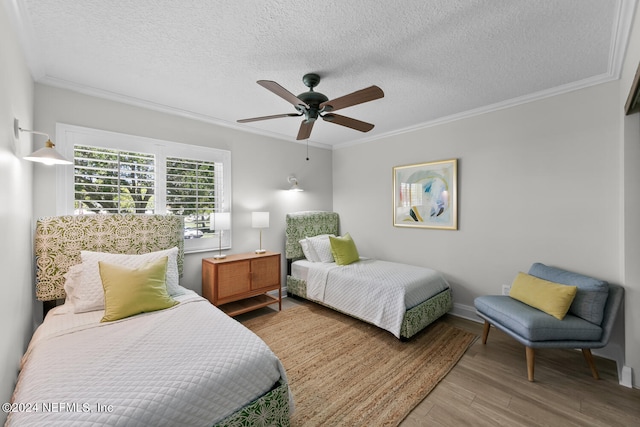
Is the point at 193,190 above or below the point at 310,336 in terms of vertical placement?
above

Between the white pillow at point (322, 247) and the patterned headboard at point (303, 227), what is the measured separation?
235 mm

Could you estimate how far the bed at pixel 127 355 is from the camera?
3.71 feet

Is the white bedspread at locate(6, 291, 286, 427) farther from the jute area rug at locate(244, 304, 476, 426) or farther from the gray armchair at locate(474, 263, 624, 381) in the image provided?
the gray armchair at locate(474, 263, 624, 381)

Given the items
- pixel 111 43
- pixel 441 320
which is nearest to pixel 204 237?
pixel 111 43

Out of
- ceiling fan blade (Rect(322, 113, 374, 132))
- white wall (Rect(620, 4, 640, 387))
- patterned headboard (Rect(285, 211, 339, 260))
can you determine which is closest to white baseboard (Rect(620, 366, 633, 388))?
white wall (Rect(620, 4, 640, 387))

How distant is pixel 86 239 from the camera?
2.38m

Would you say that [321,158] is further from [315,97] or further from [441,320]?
[441,320]

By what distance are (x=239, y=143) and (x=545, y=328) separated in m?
3.85

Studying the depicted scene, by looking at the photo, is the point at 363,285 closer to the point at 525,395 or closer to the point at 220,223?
the point at 525,395

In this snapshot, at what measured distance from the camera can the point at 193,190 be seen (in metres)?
3.27

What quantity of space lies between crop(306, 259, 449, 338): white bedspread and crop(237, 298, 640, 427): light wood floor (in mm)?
700

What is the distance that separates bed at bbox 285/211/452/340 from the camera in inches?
109

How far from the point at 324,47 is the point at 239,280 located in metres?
2.61

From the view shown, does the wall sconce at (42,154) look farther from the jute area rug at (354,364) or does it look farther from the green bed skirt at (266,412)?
the jute area rug at (354,364)
